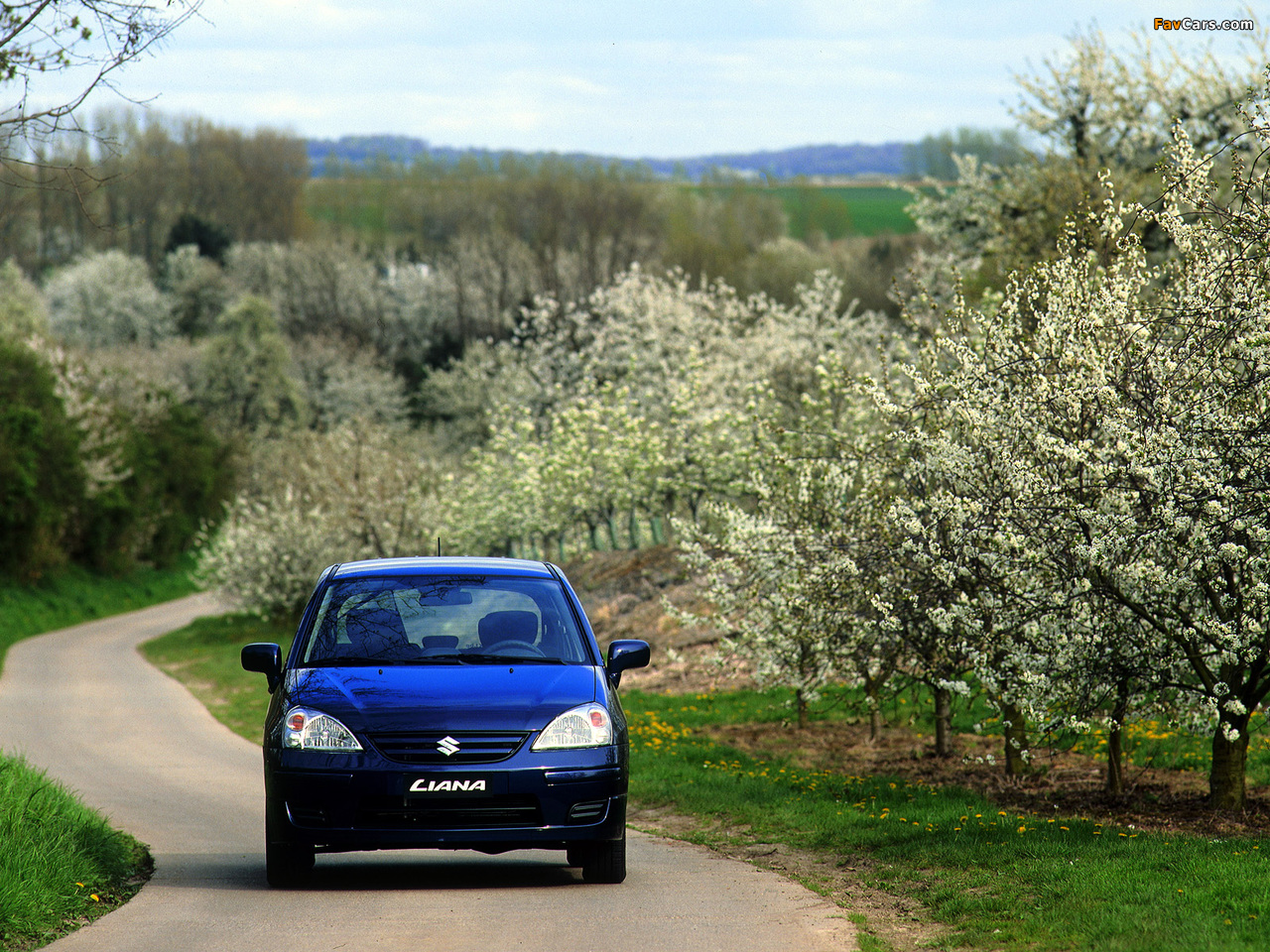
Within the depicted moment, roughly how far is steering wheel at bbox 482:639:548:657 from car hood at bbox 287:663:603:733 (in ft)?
0.73

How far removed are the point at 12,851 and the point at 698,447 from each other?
20.5 meters

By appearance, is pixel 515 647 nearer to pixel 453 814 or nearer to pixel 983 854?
pixel 453 814

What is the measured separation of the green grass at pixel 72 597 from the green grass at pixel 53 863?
24062mm

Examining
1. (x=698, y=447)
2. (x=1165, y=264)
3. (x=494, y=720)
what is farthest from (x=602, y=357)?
(x=494, y=720)

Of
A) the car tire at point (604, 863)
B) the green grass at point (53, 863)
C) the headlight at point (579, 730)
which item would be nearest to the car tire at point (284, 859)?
the green grass at point (53, 863)

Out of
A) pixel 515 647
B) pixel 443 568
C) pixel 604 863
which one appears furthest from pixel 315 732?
pixel 604 863

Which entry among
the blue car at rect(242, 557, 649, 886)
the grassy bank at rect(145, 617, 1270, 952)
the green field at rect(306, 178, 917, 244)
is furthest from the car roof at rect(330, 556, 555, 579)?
the green field at rect(306, 178, 917, 244)

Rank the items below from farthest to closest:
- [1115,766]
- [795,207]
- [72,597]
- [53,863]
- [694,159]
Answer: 1. [694,159]
2. [795,207]
3. [72,597]
4. [1115,766]
5. [53,863]

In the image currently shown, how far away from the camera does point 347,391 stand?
2516 inches

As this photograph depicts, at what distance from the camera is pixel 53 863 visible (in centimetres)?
760

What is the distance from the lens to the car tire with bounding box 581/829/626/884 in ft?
25.9

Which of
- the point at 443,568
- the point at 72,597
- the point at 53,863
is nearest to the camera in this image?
the point at 53,863

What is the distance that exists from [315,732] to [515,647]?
128cm

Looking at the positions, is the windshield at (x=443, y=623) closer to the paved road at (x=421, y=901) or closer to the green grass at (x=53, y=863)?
the paved road at (x=421, y=901)
